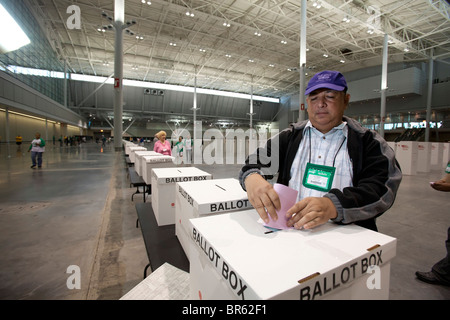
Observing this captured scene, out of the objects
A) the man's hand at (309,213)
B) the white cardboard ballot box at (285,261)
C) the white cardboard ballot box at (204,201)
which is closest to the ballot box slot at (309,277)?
the white cardboard ballot box at (285,261)

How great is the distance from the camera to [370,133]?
3.95ft

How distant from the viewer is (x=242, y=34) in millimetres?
21000

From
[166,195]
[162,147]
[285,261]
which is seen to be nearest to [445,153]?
[162,147]

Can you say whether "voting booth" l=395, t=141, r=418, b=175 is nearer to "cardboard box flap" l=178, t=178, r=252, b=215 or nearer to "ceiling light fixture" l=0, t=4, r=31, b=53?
"cardboard box flap" l=178, t=178, r=252, b=215

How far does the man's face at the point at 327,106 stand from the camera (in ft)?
3.85

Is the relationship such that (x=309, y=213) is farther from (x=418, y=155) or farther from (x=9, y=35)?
(x=418, y=155)

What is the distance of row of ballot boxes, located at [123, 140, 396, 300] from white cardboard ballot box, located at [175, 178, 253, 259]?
24 centimetres

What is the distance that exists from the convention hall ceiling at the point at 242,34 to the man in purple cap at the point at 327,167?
11.7 m

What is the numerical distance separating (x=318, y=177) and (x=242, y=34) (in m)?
23.2

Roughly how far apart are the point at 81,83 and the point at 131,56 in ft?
41.5

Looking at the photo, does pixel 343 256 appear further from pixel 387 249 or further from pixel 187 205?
pixel 187 205

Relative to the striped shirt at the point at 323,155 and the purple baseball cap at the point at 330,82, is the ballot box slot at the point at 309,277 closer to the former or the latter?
the striped shirt at the point at 323,155

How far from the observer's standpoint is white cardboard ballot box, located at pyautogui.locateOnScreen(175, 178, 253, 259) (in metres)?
1.26

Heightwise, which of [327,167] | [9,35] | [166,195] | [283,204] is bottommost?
[166,195]
